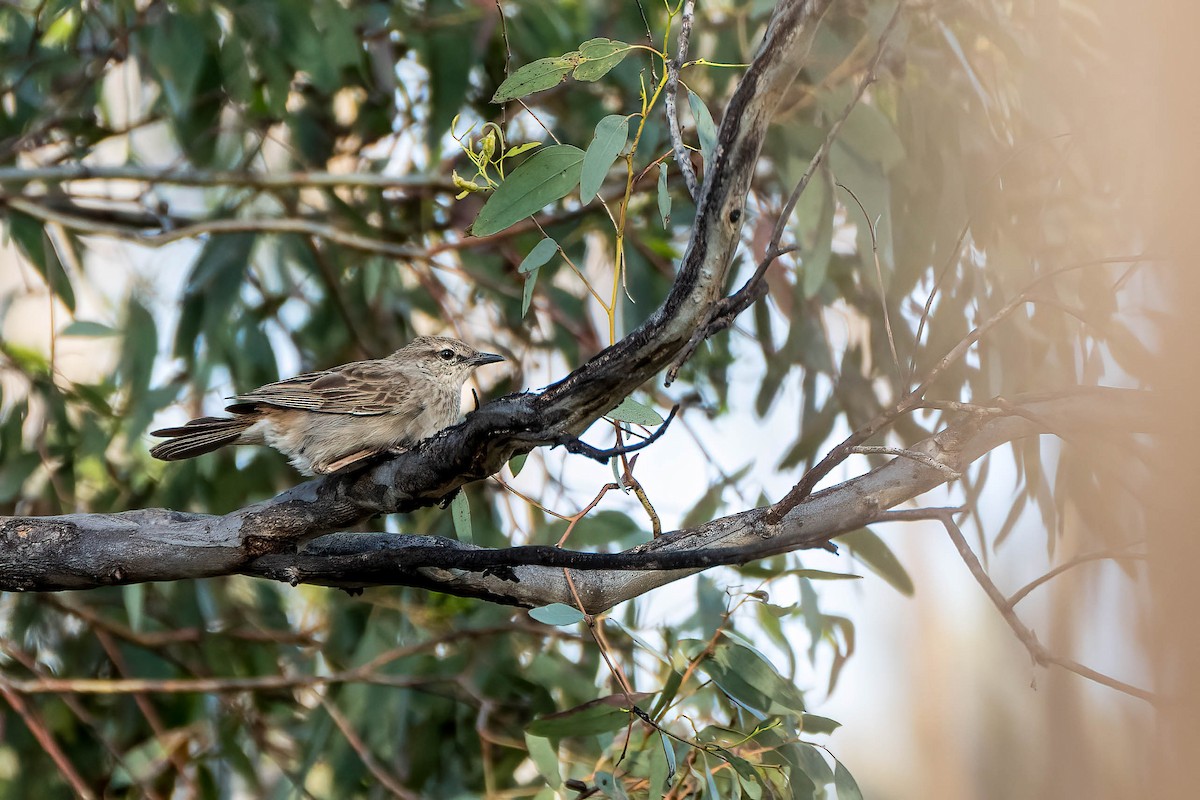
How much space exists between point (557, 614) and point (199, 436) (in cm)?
138

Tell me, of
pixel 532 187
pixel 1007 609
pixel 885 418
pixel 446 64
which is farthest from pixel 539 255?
pixel 446 64

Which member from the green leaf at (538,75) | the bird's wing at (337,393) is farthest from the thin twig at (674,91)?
the bird's wing at (337,393)

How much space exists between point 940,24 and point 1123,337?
1.80 metres

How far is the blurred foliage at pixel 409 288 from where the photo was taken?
2.90 metres

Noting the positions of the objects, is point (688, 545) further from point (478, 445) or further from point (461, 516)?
point (461, 516)

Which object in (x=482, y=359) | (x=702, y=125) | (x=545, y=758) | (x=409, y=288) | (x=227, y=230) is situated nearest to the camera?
(x=702, y=125)

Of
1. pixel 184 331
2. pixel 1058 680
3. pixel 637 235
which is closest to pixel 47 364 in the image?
pixel 184 331

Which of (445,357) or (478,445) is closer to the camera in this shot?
(478,445)

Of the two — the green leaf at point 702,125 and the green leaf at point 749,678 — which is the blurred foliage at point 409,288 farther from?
the green leaf at point 702,125

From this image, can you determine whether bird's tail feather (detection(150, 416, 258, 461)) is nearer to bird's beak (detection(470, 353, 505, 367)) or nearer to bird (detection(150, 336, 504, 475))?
bird (detection(150, 336, 504, 475))

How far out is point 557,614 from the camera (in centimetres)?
185

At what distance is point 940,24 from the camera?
3.08 metres

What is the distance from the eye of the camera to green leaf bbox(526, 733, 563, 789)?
7.77 feet

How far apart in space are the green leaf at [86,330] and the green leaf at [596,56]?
231 centimetres
